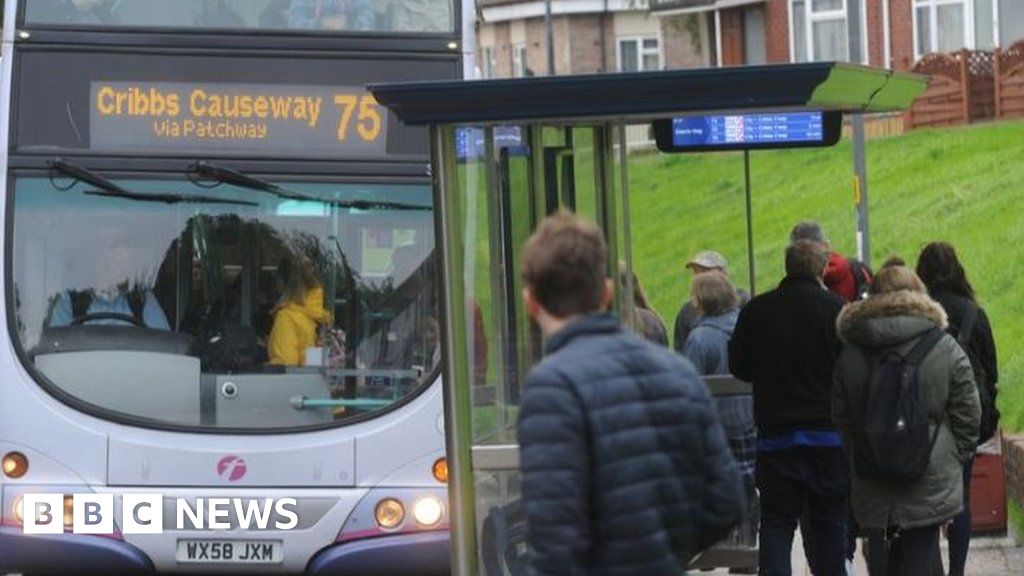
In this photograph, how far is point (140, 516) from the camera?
32.3 feet

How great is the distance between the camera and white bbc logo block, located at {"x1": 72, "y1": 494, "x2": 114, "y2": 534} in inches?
387

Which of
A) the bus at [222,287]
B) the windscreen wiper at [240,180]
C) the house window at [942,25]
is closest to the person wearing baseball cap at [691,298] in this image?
the bus at [222,287]

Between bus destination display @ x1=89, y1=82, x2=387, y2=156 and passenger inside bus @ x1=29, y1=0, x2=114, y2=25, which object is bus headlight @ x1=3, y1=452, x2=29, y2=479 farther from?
passenger inside bus @ x1=29, y1=0, x2=114, y2=25

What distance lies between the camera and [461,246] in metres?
7.96

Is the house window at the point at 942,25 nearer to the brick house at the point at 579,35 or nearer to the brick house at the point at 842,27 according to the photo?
the brick house at the point at 842,27

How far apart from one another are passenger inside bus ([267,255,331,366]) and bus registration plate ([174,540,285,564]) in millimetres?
828

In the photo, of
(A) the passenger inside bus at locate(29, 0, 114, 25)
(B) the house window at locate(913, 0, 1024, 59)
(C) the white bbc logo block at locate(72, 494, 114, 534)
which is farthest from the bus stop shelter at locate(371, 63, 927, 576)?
(B) the house window at locate(913, 0, 1024, 59)

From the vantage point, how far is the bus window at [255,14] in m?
10.1

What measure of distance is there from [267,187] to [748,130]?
2139 mm

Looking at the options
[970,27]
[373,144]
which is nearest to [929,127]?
[970,27]

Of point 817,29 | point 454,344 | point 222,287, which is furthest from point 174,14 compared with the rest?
point 817,29

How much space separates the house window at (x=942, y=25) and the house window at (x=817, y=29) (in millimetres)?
2630

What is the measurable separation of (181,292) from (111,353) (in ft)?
1.34

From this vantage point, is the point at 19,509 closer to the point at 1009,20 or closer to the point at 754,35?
the point at 1009,20
